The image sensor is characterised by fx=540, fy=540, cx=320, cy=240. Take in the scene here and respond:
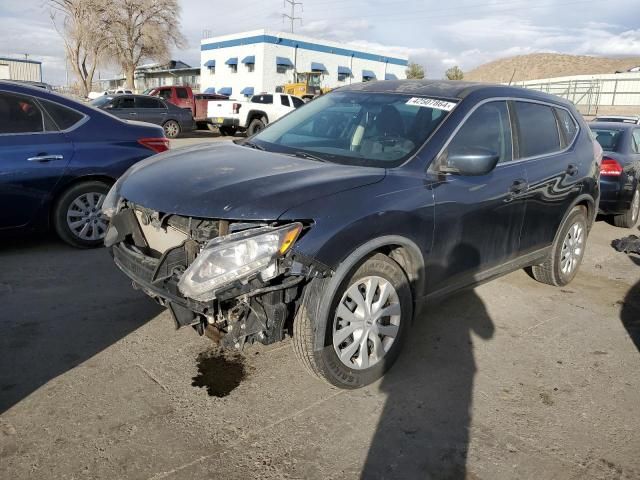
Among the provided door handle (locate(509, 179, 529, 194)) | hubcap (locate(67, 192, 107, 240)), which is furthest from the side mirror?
hubcap (locate(67, 192, 107, 240))

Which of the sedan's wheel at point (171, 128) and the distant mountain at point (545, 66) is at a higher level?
the distant mountain at point (545, 66)

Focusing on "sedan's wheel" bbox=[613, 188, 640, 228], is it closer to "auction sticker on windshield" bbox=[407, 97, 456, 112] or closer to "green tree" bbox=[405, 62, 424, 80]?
"auction sticker on windshield" bbox=[407, 97, 456, 112]

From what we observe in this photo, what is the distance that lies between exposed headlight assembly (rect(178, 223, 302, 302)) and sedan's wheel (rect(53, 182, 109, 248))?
305 cm

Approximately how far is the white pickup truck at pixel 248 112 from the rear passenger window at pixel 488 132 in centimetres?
1681

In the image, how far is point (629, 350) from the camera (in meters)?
4.04

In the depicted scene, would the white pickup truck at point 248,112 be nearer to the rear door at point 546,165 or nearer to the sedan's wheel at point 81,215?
the sedan's wheel at point 81,215

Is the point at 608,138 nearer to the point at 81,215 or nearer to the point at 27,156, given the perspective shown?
the point at 81,215

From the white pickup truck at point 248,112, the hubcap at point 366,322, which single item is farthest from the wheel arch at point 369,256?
the white pickup truck at point 248,112

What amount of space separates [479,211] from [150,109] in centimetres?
1751

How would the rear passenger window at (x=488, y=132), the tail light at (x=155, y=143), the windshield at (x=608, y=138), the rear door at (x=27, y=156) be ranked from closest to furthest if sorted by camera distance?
the rear passenger window at (x=488, y=132) < the rear door at (x=27, y=156) < the tail light at (x=155, y=143) < the windshield at (x=608, y=138)

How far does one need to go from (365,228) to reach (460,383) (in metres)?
1.24

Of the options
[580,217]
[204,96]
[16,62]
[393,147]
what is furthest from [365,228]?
[16,62]

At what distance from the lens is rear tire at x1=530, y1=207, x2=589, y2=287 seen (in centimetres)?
500

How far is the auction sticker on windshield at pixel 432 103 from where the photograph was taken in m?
3.78
